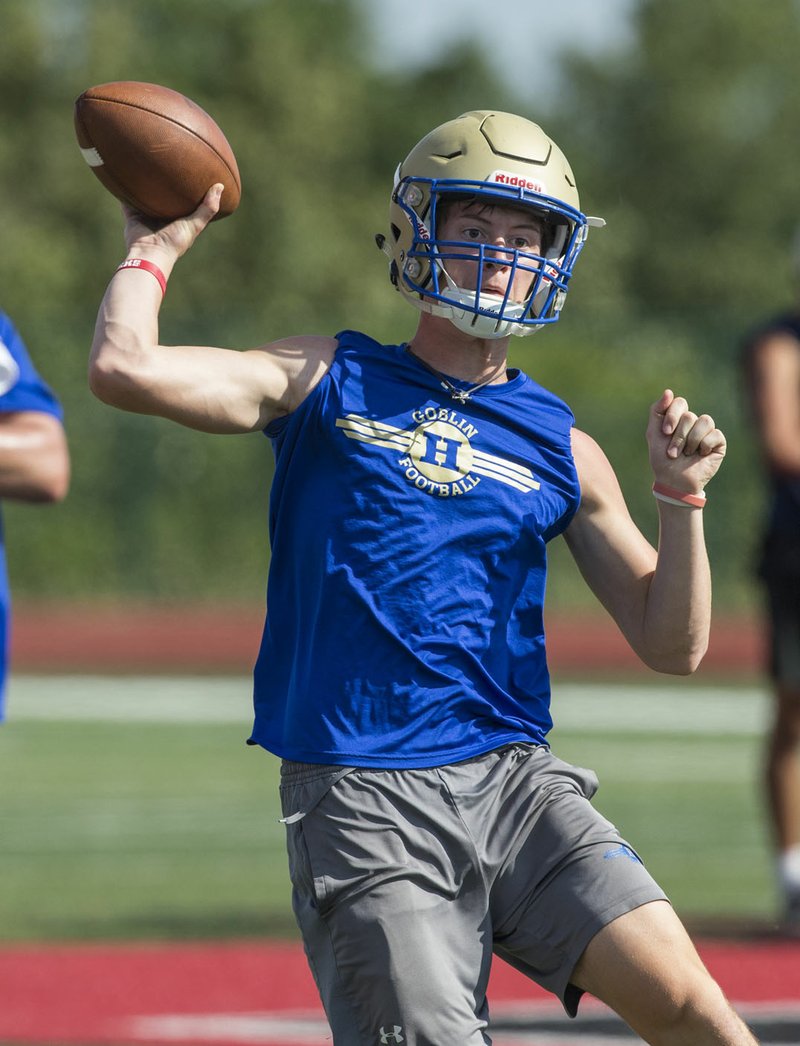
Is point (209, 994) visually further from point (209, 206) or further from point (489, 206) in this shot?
point (489, 206)

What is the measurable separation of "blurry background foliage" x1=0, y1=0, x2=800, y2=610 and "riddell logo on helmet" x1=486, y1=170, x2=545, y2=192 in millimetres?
17609

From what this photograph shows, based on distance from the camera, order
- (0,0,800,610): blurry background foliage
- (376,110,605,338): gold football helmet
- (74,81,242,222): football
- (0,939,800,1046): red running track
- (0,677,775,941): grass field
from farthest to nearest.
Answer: (0,0,800,610): blurry background foliage
(0,677,775,941): grass field
(0,939,800,1046): red running track
(74,81,242,222): football
(376,110,605,338): gold football helmet

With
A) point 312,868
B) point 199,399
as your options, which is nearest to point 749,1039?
point 312,868

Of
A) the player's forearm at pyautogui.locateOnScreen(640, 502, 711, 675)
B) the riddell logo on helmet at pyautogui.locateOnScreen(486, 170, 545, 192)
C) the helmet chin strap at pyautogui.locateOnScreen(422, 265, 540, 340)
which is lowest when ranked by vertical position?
the player's forearm at pyautogui.locateOnScreen(640, 502, 711, 675)

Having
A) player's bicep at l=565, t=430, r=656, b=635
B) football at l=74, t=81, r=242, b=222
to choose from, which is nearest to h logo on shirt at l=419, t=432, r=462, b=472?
player's bicep at l=565, t=430, r=656, b=635

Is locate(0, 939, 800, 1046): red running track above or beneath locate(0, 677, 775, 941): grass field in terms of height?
beneath

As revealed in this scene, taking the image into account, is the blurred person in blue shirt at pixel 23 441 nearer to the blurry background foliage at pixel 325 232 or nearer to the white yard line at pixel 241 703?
the white yard line at pixel 241 703

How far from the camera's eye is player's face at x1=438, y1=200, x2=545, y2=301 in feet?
13.6

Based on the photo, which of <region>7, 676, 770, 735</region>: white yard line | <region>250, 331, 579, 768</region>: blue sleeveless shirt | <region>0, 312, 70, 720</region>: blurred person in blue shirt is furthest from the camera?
<region>7, 676, 770, 735</region>: white yard line

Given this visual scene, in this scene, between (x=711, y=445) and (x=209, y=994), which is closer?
(x=711, y=445)

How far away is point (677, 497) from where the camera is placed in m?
4.17

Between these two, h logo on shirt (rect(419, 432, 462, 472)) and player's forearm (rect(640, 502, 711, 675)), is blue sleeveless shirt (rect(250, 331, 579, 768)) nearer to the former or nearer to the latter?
h logo on shirt (rect(419, 432, 462, 472))

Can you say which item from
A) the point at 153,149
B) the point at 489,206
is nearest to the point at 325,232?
the point at 153,149

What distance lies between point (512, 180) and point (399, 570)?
2.62 ft
